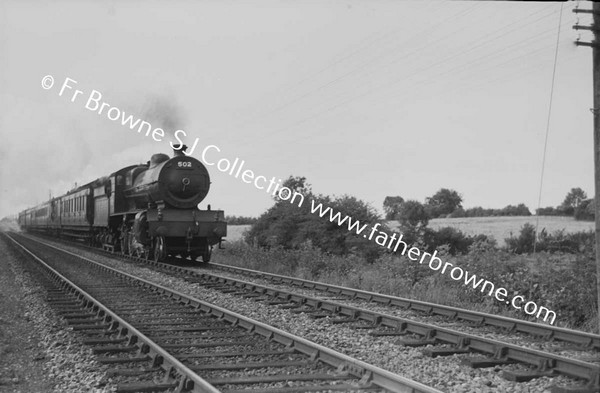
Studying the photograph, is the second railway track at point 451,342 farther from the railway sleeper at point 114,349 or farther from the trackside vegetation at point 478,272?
the railway sleeper at point 114,349

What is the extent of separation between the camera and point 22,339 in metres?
8.07

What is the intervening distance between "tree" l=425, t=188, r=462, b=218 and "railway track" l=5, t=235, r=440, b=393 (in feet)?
192

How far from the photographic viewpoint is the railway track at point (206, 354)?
18.0 feet

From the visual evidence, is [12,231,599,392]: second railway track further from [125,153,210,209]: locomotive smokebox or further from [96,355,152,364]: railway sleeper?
[125,153,210,209]: locomotive smokebox

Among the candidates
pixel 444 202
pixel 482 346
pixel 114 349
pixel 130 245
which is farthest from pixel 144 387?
pixel 444 202

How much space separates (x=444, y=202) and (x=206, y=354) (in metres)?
68.0

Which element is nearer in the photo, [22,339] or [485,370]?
[485,370]

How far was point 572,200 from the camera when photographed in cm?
5888

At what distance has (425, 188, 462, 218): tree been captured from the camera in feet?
222

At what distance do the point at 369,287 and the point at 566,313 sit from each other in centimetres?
479

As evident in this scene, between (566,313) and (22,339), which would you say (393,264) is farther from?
(22,339)

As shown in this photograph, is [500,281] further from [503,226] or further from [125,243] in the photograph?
Result: [503,226]

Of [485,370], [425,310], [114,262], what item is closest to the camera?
[485,370]

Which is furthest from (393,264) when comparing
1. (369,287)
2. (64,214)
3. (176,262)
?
(64,214)
